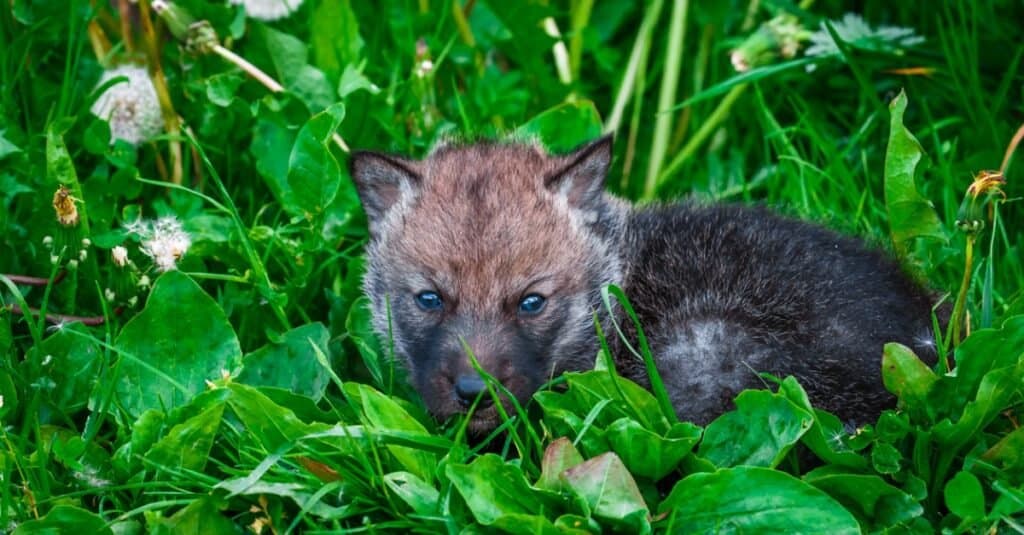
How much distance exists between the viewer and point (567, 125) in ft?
16.7

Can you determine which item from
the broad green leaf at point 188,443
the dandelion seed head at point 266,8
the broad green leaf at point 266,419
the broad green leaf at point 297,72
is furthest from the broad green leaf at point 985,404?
the dandelion seed head at point 266,8

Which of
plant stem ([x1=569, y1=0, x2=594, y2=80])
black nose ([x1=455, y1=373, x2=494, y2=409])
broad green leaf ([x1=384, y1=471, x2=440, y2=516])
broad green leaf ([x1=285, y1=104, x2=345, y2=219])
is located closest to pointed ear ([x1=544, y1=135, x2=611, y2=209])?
broad green leaf ([x1=285, y1=104, x2=345, y2=219])

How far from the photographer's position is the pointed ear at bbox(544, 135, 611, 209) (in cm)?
409

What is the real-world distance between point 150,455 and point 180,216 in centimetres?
137

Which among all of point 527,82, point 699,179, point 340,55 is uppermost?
point 340,55

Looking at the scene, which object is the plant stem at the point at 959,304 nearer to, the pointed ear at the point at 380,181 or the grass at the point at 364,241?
the grass at the point at 364,241

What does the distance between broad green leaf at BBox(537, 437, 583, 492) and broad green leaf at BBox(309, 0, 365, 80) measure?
90.4 inches

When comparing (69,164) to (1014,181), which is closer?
(69,164)

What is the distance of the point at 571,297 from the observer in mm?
3988

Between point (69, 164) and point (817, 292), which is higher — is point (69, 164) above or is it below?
above

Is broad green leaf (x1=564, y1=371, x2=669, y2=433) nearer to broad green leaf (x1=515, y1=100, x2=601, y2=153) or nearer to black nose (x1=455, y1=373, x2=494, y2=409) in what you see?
black nose (x1=455, y1=373, x2=494, y2=409)

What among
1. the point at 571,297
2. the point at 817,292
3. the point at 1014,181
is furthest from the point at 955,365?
the point at 1014,181

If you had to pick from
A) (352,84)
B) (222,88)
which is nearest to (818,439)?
(352,84)

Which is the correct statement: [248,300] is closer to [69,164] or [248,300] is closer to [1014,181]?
[69,164]
